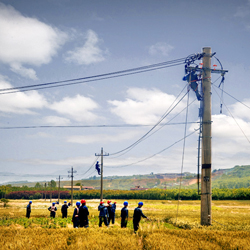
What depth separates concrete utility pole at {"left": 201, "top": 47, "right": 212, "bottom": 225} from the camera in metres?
15.5

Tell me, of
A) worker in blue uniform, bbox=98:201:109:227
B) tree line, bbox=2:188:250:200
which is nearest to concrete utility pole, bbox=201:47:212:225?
worker in blue uniform, bbox=98:201:109:227

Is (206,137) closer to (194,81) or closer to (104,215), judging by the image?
(194,81)

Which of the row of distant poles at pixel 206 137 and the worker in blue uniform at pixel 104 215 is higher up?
the row of distant poles at pixel 206 137

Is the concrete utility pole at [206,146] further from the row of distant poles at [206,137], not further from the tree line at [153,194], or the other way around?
the tree line at [153,194]

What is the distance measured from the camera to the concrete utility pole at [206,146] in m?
15.5

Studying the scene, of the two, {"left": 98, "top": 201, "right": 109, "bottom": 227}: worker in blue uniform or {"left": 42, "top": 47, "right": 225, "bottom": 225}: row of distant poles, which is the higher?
{"left": 42, "top": 47, "right": 225, "bottom": 225}: row of distant poles

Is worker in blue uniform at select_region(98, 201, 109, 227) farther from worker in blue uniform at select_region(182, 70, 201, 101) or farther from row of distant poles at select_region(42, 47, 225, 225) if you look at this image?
worker in blue uniform at select_region(182, 70, 201, 101)

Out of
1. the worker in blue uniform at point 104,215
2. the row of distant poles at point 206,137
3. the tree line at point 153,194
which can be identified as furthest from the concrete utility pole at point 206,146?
the tree line at point 153,194

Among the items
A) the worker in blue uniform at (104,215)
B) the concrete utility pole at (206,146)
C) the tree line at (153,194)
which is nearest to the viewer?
the concrete utility pole at (206,146)

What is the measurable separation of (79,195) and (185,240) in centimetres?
12284

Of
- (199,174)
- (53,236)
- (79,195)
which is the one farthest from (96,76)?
(79,195)

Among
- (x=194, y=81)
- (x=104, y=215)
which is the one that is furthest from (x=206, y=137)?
(x=104, y=215)

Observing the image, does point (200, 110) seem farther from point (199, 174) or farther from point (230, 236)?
point (230, 236)

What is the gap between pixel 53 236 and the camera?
38.7ft
